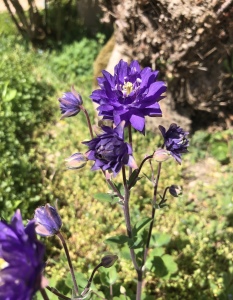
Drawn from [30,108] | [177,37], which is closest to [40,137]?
[30,108]

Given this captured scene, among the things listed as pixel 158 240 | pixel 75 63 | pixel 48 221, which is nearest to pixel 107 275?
pixel 158 240

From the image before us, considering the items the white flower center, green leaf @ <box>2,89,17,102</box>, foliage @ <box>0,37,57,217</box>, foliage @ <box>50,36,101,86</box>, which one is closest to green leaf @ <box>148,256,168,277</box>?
foliage @ <box>0,37,57,217</box>

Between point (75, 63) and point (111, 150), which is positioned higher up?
point (111, 150)

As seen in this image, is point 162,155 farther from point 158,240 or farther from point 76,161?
point 158,240

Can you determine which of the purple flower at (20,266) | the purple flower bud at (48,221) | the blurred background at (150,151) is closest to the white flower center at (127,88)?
the purple flower bud at (48,221)

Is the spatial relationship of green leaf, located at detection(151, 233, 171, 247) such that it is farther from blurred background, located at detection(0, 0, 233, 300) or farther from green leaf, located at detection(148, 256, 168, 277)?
green leaf, located at detection(148, 256, 168, 277)

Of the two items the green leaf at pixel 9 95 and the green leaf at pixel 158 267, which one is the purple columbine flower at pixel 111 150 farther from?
the green leaf at pixel 9 95
